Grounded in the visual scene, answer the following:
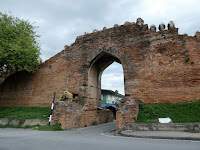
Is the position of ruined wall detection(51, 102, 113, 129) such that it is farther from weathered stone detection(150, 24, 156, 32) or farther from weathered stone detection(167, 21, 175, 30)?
weathered stone detection(167, 21, 175, 30)

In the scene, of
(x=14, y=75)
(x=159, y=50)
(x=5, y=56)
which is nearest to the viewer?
(x=159, y=50)

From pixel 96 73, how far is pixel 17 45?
728cm

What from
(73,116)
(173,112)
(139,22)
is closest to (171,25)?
(139,22)

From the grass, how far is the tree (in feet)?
35.1

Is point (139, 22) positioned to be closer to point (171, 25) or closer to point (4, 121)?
point (171, 25)

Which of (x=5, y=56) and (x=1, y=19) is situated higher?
(x=1, y=19)

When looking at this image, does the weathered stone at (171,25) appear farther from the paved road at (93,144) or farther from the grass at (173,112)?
the paved road at (93,144)

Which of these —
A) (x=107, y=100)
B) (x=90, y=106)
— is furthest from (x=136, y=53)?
(x=107, y=100)

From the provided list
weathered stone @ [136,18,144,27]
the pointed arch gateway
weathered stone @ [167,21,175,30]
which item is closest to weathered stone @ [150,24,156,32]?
weathered stone @ [136,18,144,27]

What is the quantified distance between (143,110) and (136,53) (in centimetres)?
443

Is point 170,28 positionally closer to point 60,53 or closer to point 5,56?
point 60,53

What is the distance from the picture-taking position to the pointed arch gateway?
13.2 metres

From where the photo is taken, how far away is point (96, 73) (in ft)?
48.3

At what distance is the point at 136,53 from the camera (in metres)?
11.5
